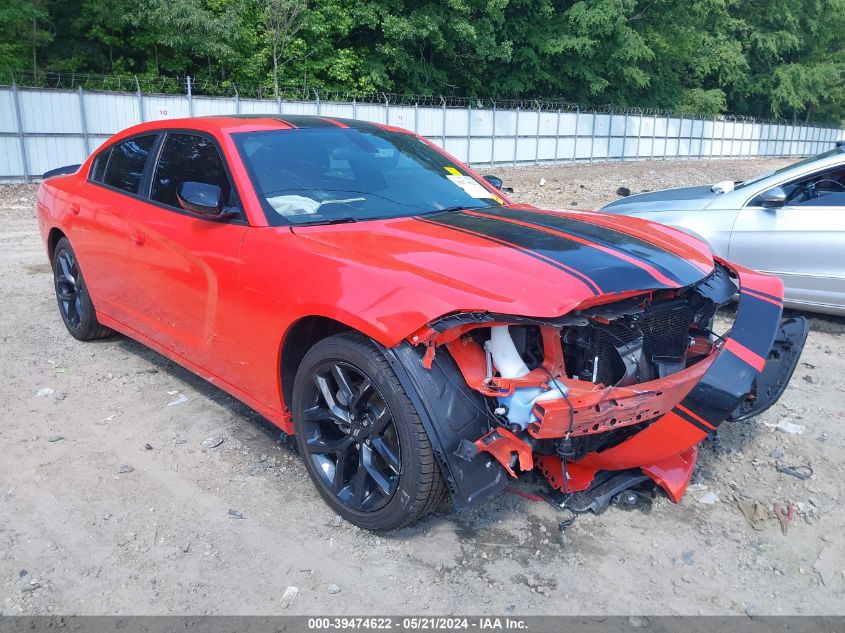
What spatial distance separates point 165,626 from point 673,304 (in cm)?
244

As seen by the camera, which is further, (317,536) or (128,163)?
(128,163)

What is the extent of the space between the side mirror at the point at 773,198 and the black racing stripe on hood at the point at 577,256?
3620 millimetres

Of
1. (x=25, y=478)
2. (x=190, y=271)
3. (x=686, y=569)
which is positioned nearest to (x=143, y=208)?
(x=190, y=271)

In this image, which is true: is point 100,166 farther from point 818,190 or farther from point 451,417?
point 818,190

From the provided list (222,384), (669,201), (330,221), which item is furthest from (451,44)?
(222,384)

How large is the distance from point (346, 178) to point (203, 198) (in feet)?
2.57

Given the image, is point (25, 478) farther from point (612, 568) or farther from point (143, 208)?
point (612, 568)

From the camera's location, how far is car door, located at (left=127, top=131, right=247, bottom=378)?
3.48 metres

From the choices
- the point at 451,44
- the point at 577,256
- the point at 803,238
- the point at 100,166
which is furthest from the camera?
the point at 451,44

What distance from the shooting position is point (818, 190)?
6.12 metres

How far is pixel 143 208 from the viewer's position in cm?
418

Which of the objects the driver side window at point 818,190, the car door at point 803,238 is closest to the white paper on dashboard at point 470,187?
the car door at point 803,238

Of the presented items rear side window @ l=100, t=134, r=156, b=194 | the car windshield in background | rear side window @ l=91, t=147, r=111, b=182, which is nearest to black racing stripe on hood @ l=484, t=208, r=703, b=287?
the car windshield in background

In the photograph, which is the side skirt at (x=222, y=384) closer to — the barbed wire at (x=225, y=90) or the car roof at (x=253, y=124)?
the car roof at (x=253, y=124)
